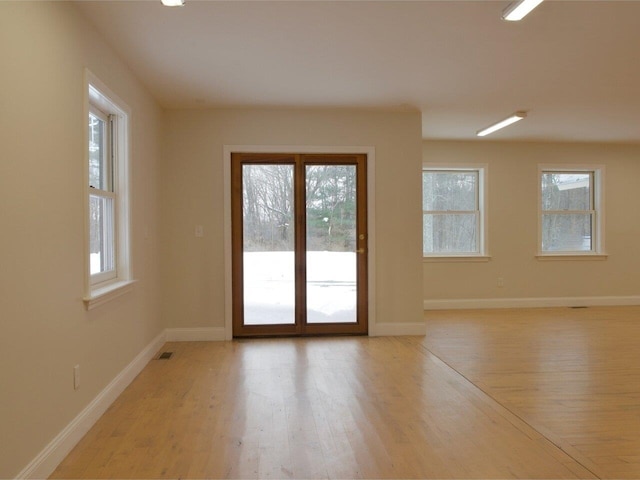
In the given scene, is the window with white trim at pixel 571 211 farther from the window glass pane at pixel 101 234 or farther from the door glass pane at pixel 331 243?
the window glass pane at pixel 101 234

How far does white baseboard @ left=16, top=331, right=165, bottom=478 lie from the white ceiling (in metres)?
Answer: 2.34

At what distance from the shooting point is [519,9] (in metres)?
2.49

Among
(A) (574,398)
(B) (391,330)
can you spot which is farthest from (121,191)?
(A) (574,398)

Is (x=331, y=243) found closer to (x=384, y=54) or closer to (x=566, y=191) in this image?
(x=384, y=54)

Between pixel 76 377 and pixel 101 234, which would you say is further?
pixel 101 234

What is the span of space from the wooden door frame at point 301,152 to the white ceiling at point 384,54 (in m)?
0.46

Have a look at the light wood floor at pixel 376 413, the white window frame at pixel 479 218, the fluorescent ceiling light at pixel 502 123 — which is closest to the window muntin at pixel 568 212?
the white window frame at pixel 479 218

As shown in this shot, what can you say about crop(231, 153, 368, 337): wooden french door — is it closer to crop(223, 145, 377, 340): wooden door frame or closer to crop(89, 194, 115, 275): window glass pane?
crop(223, 145, 377, 340): wooden door frame

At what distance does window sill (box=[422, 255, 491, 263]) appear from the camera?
6531 millimetres

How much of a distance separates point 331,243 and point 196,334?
1740 millimetres

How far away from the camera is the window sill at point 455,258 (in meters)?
6.53

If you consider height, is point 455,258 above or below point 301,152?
below

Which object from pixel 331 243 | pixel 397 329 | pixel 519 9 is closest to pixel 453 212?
pixel 397 329

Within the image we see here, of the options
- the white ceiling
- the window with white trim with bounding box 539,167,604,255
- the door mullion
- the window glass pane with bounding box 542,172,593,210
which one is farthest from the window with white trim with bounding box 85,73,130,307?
the window glass pane with bounding box 542,172,593,210
